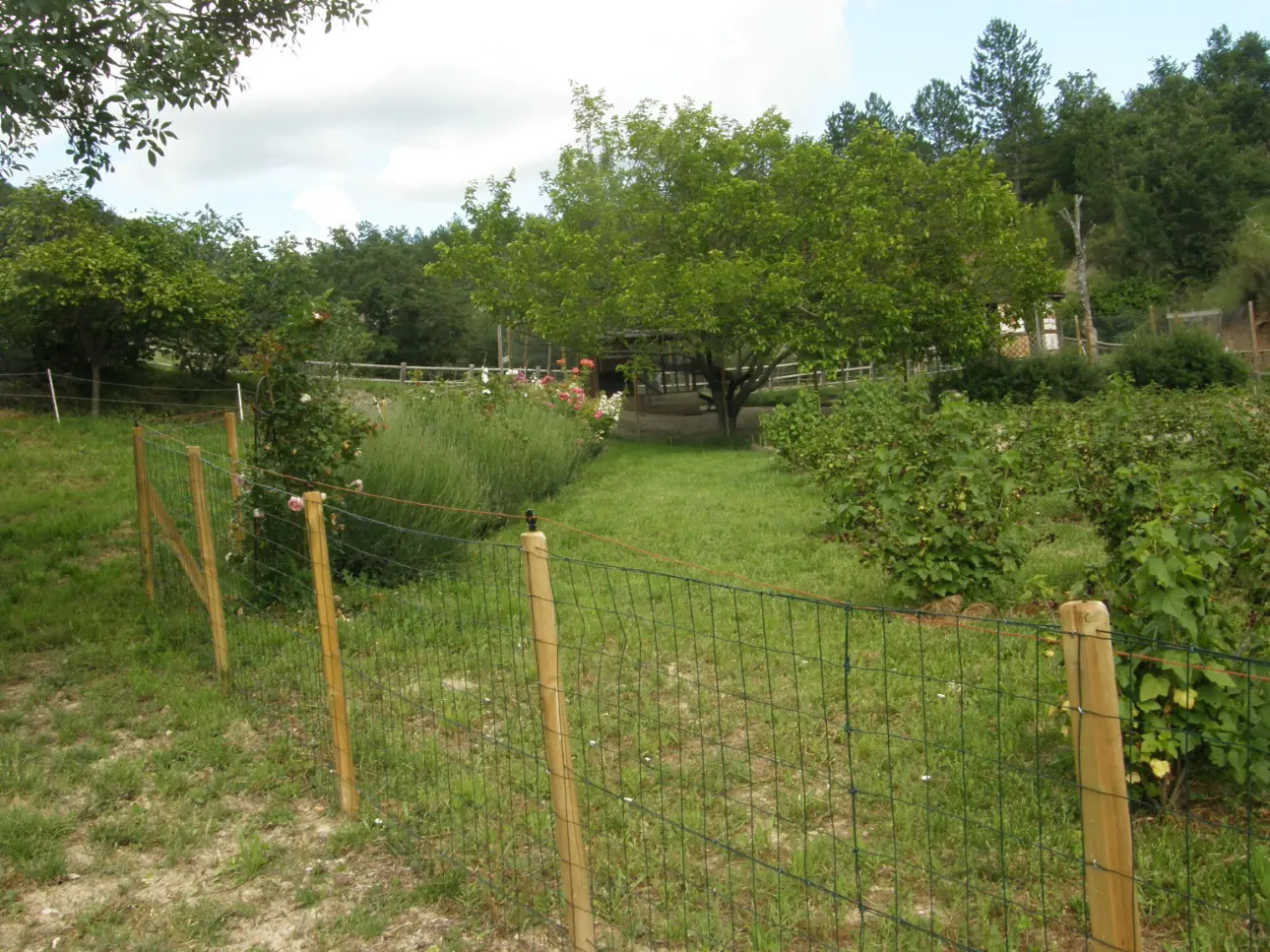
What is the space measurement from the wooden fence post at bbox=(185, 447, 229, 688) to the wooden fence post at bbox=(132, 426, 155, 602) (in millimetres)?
2111

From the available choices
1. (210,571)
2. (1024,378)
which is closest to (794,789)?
(210,571)

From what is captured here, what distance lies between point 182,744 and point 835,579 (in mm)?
4309

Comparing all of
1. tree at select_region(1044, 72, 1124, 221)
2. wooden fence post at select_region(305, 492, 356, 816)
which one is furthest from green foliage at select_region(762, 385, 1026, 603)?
tree at select_region(1044, 72, 1124, 221)

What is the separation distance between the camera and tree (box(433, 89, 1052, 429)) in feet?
64.4

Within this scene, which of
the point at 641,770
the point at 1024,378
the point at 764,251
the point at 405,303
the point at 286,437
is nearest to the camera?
the point at 641,770

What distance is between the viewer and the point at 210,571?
548cm

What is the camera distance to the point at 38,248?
17250 mm

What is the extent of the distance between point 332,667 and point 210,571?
64.5 inches

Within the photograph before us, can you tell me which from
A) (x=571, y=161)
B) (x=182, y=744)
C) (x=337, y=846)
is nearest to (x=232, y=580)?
(x=182, y=744)

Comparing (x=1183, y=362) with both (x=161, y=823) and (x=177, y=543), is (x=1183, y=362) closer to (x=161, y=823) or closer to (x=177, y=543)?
(x=177, y=543)

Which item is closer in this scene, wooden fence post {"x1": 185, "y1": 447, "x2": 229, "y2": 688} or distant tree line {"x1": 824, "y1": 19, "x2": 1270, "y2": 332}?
wooden fence post {"x1": 185, "y1": 447, "x2": 229, "y2": 688}

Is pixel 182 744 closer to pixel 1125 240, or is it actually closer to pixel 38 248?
pixel 38 248

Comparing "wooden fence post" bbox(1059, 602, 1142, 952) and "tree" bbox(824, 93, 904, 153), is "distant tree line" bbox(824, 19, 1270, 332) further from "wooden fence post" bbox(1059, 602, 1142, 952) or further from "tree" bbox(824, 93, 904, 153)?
"wooden fence post" bbox(1059, 602, 1142, 952)

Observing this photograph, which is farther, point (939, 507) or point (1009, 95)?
point (1009, 95)
